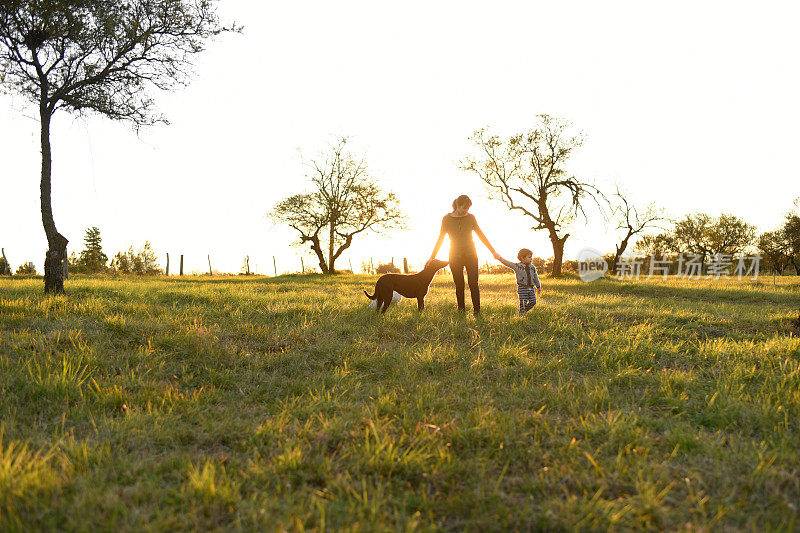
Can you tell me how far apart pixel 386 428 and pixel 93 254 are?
48.3 m

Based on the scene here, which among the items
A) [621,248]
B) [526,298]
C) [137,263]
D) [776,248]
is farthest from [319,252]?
[776,248]

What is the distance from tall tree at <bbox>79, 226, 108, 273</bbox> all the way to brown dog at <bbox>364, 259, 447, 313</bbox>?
1342 inches

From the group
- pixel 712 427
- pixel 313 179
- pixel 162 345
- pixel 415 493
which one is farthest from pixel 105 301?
pixel 313 179

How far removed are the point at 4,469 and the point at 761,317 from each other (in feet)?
43.3

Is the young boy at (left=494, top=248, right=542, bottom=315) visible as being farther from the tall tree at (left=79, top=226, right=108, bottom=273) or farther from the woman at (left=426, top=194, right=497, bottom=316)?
the tall tree at (left=79, top=226, right=108, bottom=273)

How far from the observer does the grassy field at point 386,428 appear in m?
2.83

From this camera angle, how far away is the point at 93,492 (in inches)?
114

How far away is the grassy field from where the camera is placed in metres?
2.83

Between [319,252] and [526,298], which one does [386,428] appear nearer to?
[526,298]

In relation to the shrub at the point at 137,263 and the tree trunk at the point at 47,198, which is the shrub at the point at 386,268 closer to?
the shrub at the point at 137,263

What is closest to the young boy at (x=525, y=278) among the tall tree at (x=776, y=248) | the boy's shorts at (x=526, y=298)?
the boy's shorts at (x=526, y=298)

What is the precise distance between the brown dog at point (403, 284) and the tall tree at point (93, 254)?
34.1m

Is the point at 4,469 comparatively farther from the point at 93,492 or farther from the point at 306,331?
the point at 306,331

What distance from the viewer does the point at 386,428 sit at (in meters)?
3.96
